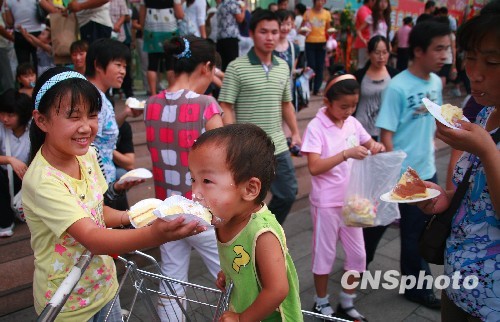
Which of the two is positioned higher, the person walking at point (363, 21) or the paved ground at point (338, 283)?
Answer: the person walking at point (363, 21)

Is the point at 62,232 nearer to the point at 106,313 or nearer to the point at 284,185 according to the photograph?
the point at 106,313

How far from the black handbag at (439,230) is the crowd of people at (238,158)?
0.03 metres

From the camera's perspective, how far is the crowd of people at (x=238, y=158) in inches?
57.0

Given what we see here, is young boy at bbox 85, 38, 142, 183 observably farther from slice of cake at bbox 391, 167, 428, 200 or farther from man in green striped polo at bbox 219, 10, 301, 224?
slice of cake at bbox 391, 167, 428, 200

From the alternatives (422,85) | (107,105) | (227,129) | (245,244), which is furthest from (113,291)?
(422,85)

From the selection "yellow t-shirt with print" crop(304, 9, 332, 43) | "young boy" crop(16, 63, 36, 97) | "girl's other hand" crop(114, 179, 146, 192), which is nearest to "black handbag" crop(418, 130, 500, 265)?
"girl's other hand" crop(114, 179, 146, 192)

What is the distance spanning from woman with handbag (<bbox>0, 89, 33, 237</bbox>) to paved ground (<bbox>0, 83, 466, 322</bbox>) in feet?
2.71

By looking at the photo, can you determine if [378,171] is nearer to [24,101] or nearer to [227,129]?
[227,129]

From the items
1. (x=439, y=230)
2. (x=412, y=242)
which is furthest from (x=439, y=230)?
(x=412, y=242)

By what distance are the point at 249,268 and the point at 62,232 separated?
2.29 ft

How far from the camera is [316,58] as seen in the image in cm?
896

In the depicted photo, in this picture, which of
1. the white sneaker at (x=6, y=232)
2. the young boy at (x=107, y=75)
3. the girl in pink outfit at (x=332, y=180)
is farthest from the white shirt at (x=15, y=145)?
the girl in pink outfit at (x=332, y=180)

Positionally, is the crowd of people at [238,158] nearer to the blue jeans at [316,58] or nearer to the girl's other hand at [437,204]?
the girl's other hand at [437,204]

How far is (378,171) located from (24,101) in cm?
294
